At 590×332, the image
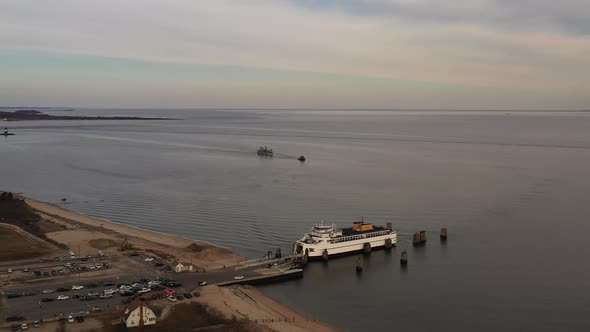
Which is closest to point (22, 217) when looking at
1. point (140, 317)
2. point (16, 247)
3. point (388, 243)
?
point (16, 247)

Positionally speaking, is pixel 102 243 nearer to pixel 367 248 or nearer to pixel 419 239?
pixel 367 248

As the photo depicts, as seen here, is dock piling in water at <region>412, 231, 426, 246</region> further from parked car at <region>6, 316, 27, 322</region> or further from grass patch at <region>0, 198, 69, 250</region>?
parked car at <region>6, 316, 27, 322</region>

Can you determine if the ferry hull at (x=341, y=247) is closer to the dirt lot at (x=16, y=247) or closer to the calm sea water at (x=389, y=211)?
the calm sea water at (x=389, y=211)

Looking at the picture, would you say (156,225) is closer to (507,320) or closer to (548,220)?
(507,320)

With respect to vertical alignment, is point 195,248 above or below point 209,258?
above

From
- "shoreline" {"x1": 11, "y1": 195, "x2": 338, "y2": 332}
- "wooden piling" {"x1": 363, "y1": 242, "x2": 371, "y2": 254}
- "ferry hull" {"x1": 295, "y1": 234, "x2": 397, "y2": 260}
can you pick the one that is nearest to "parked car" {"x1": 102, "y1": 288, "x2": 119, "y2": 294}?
"shoreline" {"x1": 11, "y1": 195, "x2": 338, "y2": 332}

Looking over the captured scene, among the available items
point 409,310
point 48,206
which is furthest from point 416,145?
point 409,310
